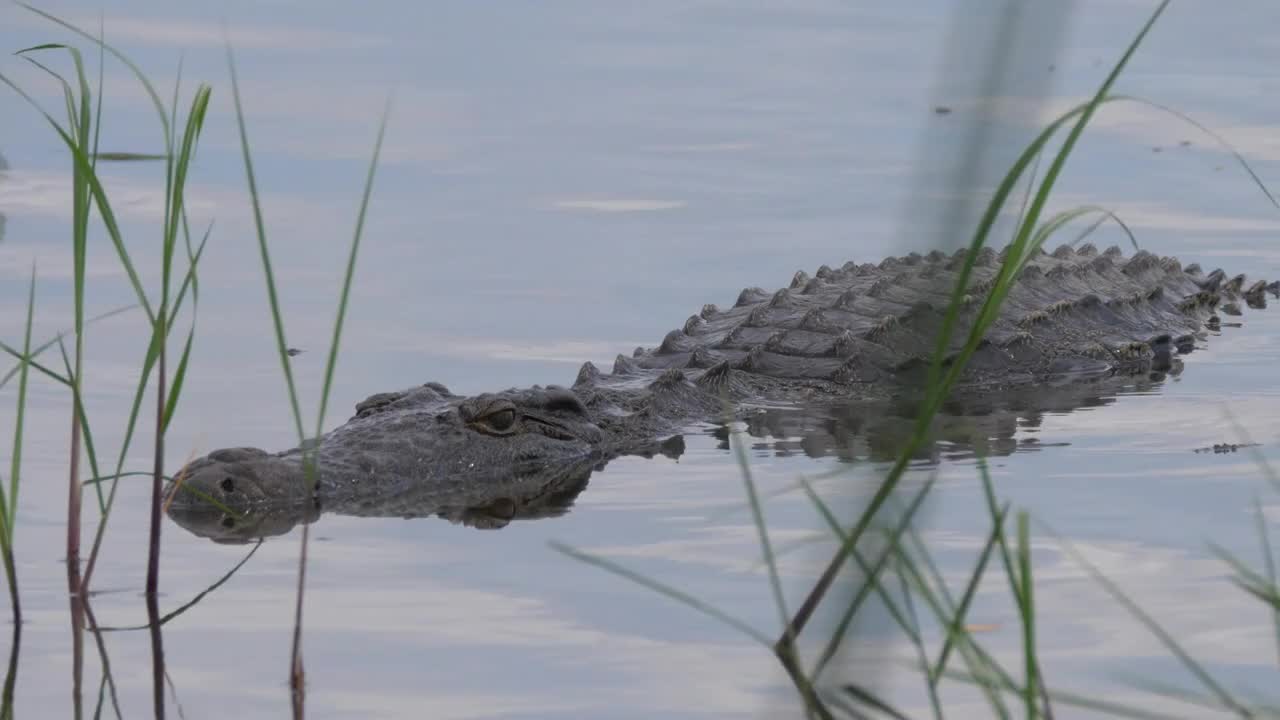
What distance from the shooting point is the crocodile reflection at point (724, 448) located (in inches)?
240

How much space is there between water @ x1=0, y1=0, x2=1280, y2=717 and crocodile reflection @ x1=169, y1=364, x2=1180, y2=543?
10 centimetres

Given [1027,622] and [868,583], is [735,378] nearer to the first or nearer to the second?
[1027,622]

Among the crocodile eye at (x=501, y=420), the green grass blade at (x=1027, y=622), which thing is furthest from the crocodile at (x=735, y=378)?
the green grass blade at (x=1027, y=622)

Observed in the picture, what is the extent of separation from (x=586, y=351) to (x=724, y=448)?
1.80 m

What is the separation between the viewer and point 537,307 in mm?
10016

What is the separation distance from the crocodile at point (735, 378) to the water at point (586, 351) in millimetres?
294

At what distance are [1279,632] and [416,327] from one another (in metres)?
6.94

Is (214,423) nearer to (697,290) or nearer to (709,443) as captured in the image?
(709,443)

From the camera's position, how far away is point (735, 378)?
8.53 m

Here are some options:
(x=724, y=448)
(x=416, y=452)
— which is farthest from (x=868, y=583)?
(x=724, y=448)

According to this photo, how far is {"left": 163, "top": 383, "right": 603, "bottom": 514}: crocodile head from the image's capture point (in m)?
6.15

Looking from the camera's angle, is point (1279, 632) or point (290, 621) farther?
point (290, 621)

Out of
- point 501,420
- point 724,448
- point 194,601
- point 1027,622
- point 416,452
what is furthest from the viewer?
point 724,448

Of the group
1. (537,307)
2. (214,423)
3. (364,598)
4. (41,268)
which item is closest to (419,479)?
(214,423)
